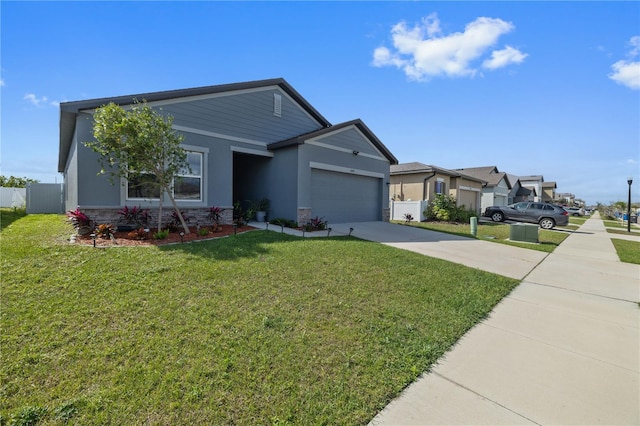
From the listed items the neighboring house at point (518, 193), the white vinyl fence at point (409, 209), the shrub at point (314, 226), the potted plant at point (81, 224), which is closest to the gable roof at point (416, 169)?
the white vinyl fence at point (409, 209)

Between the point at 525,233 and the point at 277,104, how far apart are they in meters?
11.9

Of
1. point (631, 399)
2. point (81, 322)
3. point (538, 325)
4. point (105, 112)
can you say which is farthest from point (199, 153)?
point (631, 399)

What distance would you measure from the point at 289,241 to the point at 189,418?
5.66 metres

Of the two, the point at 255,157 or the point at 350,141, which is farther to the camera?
the point at 350,141

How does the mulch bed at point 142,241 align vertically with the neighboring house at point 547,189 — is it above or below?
below

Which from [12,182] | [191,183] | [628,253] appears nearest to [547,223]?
[628,253]

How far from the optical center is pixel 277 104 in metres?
12.1

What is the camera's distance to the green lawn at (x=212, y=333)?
2.36 meters

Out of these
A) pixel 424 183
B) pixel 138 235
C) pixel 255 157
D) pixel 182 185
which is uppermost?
pixel 255 157

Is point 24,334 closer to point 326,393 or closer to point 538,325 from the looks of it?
point 326,393

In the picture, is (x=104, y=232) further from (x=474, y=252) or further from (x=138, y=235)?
(x=474, y=252)

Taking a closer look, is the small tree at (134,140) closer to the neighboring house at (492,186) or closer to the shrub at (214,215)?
the shrub at (214,215)

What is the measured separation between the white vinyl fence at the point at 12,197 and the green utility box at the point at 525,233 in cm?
3061

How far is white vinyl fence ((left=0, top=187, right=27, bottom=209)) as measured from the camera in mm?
19830
